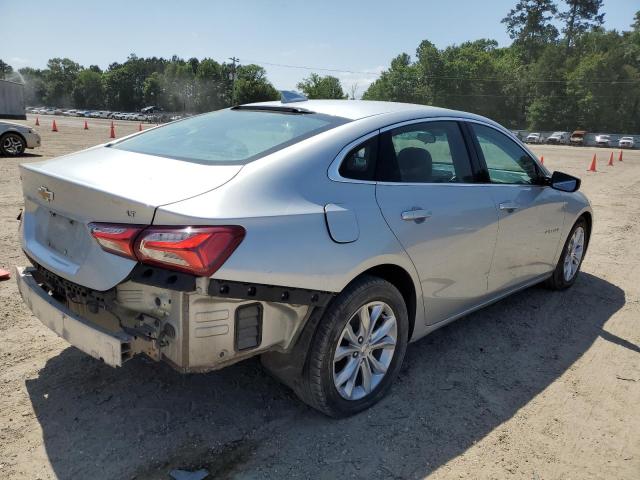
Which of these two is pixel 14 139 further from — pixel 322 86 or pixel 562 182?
pixel 322 86

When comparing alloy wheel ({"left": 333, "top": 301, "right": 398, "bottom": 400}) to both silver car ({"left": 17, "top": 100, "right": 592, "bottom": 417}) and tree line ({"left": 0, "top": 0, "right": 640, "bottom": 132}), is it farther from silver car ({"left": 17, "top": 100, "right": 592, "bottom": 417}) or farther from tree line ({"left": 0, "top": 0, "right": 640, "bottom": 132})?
tree line ({"left": 0, "top": 0, "right": 640, "bottom": 132})

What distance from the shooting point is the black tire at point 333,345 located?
265cm

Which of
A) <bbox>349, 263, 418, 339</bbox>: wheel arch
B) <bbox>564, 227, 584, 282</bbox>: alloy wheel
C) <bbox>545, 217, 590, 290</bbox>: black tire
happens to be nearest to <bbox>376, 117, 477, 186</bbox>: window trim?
<bbox>349, 263, 418, 339</bbox>: wheel arch

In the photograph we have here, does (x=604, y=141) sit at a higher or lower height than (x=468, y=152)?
lower

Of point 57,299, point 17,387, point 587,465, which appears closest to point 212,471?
point 57,299

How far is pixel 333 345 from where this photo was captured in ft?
8.85

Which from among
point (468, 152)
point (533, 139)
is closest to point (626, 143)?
point (533, 139)

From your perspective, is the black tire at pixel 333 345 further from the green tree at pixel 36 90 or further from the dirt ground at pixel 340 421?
the green tree at pixel 36 90

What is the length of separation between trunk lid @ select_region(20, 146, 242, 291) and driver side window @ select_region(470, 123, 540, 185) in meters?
2.10

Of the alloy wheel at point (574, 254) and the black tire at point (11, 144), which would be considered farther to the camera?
the black tire at point (11, 144)

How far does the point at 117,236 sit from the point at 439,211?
186 centimetres

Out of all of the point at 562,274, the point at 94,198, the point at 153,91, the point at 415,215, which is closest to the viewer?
the point at 94,198

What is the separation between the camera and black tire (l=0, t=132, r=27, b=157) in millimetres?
13438

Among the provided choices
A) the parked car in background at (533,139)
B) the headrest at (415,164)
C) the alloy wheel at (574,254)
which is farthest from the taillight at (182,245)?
the parked car in background at (533,139)
